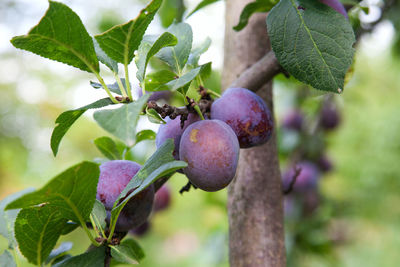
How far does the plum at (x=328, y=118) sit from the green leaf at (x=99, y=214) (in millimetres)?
1032

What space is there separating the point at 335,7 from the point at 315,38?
8 centimetres

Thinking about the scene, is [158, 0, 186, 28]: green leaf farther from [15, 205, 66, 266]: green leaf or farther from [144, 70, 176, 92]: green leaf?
[15, 205, 66, 266]: green leaf

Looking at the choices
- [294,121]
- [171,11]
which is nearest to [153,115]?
[171,11]

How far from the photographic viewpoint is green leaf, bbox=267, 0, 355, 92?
1.22ft

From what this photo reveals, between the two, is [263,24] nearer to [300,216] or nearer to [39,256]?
[39,256]

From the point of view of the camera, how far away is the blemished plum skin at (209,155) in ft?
1.13

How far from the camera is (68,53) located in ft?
1.14

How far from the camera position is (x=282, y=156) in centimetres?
120

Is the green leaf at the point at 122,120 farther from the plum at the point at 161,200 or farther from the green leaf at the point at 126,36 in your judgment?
the plum at the point at 161,200

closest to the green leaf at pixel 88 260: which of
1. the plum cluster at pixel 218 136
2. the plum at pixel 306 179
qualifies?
the plum cluster at pixel 218 136

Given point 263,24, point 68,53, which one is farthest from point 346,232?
point 68,53

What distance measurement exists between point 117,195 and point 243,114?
0.17 meters

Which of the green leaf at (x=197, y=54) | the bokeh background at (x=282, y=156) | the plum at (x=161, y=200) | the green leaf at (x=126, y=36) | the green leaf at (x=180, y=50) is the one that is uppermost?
the green leaf at (x=126, y=36)

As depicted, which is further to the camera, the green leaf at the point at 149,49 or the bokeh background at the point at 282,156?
the bokeh background at the point at 282,156
